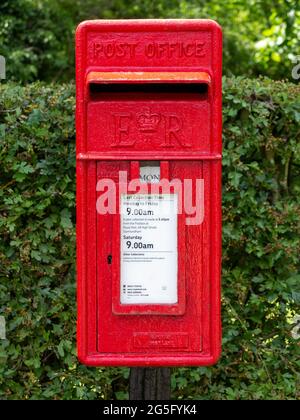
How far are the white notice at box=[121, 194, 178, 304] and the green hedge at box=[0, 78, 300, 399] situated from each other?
3.28 ft

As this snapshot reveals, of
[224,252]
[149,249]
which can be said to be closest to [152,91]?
[149,249]

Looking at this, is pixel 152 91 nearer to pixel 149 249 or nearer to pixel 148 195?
pixel 148 195

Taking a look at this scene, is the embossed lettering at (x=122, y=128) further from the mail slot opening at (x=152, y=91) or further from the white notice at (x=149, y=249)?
the white notice at (x=149, y=249)

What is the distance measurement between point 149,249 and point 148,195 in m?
0.22

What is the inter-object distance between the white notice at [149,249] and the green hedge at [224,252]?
999 mm

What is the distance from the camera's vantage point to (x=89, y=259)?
3031mm

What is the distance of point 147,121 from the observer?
117 inches

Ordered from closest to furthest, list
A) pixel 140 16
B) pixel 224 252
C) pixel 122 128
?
pixel 122 128 → pixel 224 252 → pixel 140 16

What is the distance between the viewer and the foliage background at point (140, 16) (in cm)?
736

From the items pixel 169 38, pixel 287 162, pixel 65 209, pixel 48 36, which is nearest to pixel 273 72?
pixel 48 36

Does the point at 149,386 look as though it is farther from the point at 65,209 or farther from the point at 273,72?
→ the point at 273,72

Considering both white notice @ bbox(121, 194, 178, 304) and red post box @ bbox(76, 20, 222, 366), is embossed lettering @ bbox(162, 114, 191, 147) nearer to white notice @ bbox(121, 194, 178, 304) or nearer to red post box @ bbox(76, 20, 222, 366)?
red post box @ bbox(76, 20, 222, 366)

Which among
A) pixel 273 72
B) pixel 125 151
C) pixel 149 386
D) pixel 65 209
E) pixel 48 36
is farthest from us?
pixel 273 72

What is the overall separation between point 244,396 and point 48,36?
453 centimetres
